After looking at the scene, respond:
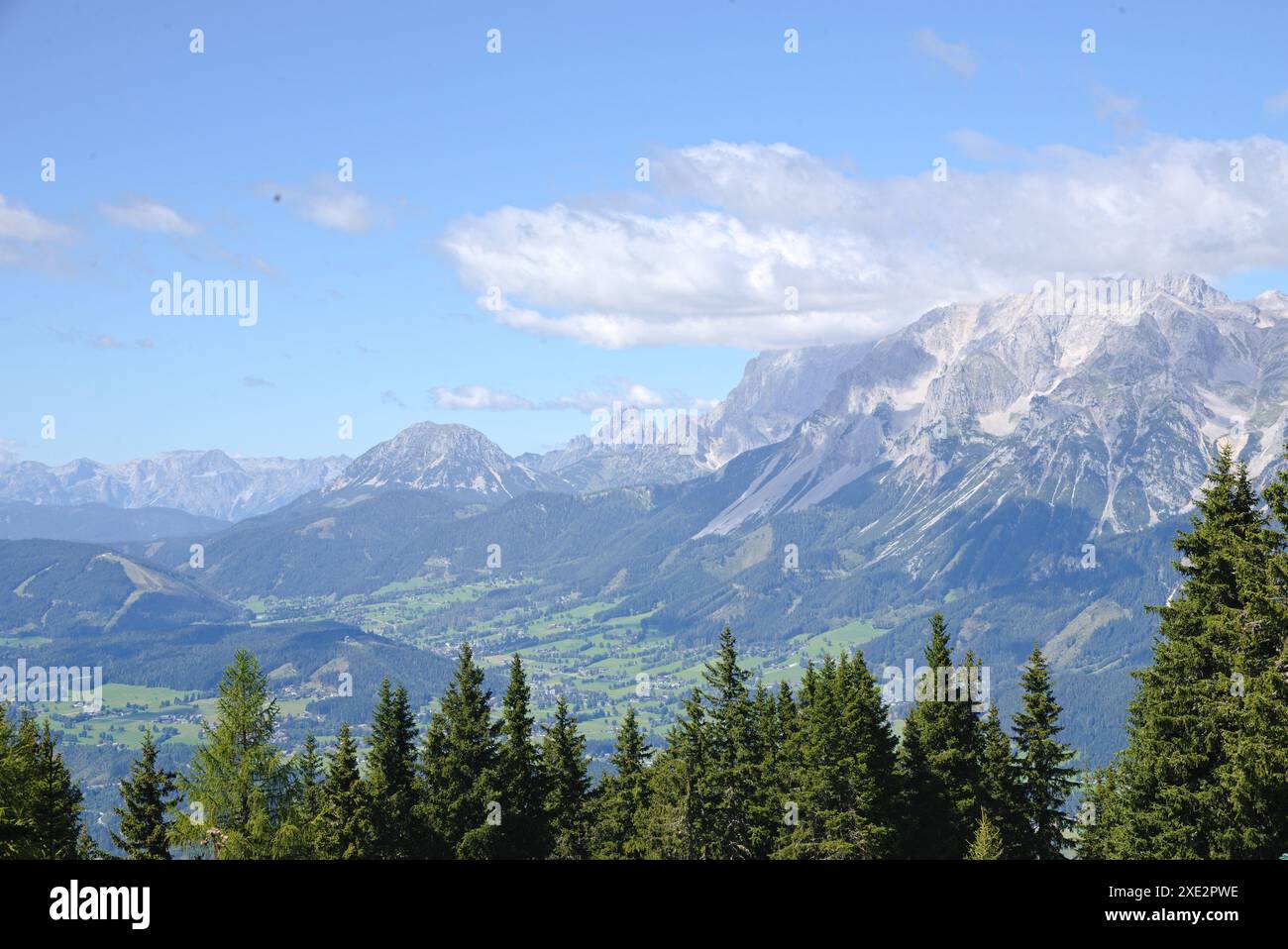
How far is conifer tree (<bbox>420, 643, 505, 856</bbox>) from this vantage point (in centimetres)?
5159

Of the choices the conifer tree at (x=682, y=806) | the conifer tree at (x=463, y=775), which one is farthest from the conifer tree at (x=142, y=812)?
the conifer tree at (x=682, y=806)

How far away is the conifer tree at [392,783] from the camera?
170 feet

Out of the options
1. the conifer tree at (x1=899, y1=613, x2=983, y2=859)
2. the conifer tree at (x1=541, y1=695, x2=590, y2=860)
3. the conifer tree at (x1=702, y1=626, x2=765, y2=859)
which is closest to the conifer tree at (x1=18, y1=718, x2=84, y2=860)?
the conifer tree at (x1=541, y1=695, x2=590, y2=860)

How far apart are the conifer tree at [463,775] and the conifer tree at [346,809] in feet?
9.41

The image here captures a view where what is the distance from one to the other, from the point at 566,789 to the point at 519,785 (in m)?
7.51

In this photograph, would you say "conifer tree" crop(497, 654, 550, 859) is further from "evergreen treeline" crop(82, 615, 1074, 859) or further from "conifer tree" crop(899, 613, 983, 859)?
"conifer tree" crop(899, 613, 983, 859)

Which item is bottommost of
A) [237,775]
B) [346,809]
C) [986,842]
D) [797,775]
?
[986,842]

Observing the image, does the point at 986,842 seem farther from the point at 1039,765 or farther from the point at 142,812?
the point at 142,812

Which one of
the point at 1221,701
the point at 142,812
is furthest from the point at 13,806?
the point at 1221,701

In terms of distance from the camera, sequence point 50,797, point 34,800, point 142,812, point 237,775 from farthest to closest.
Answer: point 142,812 → point 50,797 → point 34,800 → point 237,775

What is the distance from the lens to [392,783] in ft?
176

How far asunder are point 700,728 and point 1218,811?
2553cm
